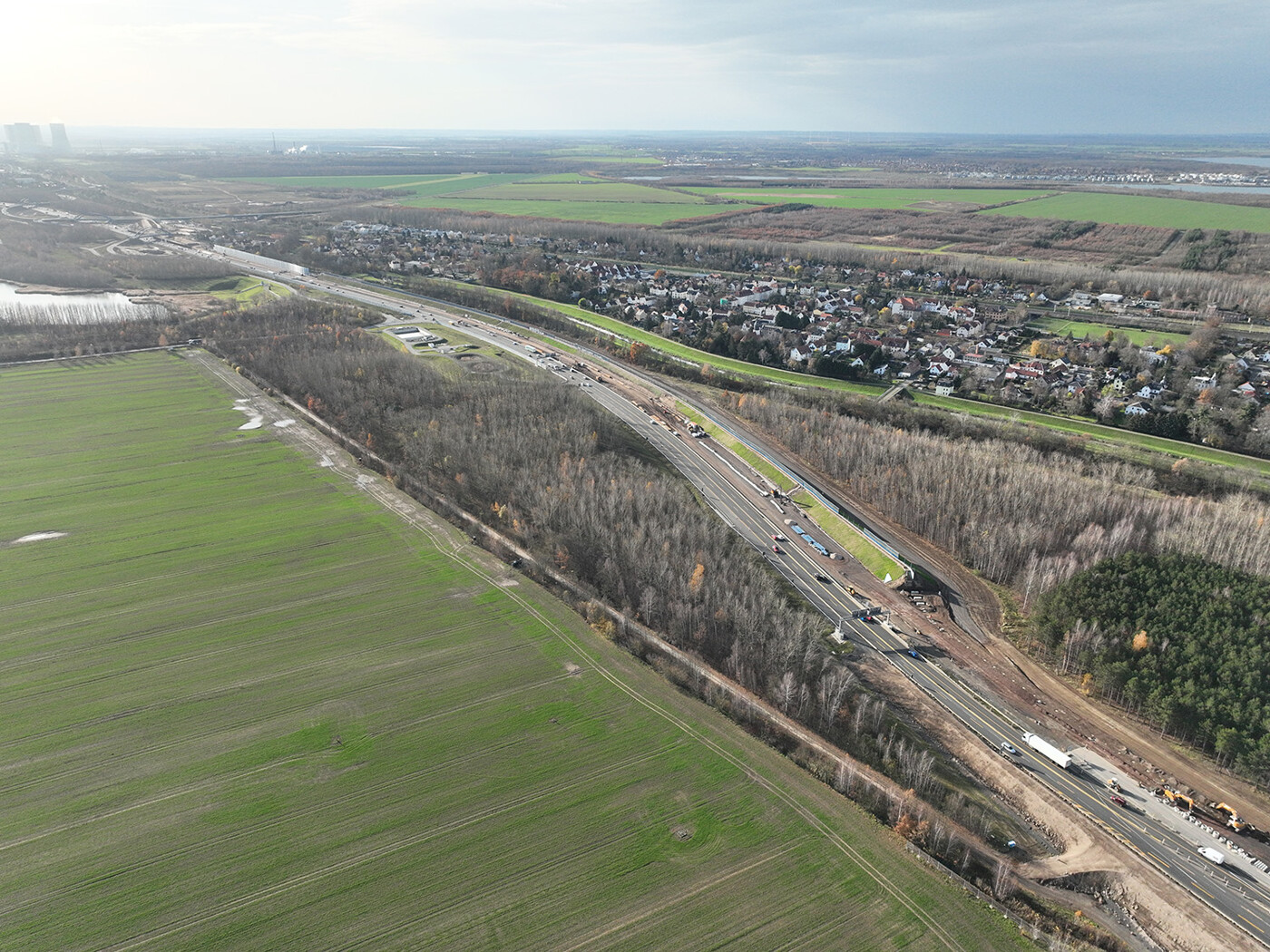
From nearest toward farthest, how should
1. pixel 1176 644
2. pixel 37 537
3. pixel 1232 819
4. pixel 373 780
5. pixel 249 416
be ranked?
1. pixel 373 780
2. pixel 1232 819
3. pixel 1176 644
4. pixel 37 537
5. pixel 249 416

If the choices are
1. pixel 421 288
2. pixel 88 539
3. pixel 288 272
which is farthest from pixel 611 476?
pixel 288 272

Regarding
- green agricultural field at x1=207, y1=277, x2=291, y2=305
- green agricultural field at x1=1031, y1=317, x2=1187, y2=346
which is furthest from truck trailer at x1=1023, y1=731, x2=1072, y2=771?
green agricultural field at x1=207, y1=277, x2=291, y2=305

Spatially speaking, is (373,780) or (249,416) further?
(249,416)

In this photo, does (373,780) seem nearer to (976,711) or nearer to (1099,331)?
(976,711)

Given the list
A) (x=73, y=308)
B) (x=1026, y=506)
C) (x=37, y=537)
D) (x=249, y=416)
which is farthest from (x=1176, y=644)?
(x=73, y=308)

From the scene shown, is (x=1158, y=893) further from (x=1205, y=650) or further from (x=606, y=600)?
(x=606, y=600)

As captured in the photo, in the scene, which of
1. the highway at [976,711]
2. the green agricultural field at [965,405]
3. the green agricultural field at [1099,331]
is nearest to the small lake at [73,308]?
the green agricultural field at [965,405]

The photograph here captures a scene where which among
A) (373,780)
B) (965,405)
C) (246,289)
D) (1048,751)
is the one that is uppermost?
(246,289)
